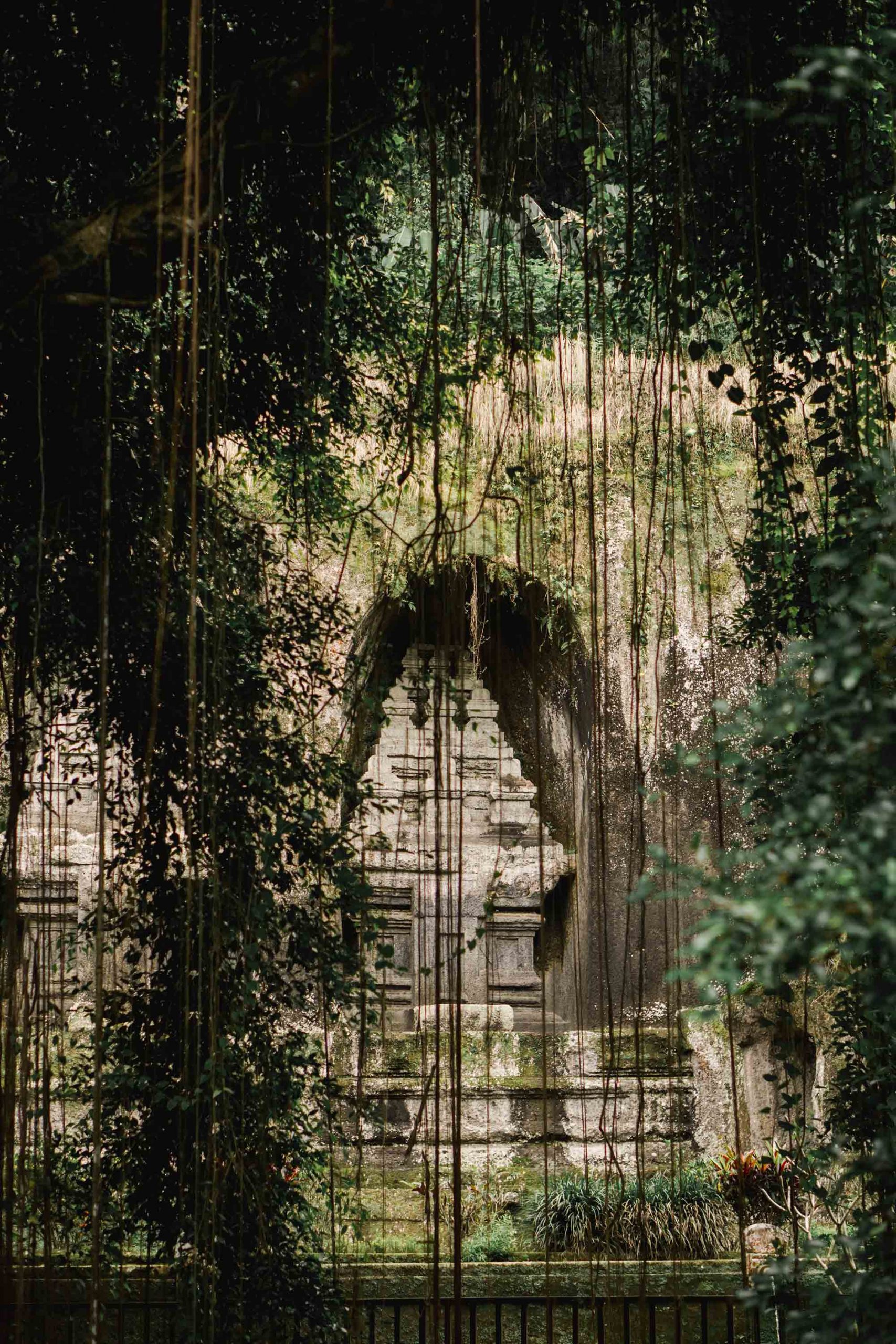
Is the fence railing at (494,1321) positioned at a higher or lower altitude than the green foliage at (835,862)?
lower

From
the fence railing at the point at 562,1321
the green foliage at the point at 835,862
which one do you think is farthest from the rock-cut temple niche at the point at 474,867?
the green foliage at the point at 835,862

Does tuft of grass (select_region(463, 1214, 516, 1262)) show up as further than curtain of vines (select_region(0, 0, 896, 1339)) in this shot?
Yes

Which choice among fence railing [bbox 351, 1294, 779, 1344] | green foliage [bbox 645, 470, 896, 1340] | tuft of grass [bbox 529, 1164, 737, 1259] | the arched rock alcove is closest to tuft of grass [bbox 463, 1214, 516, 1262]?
tuft of grass [bbox 529, 1164, 737, 1259]

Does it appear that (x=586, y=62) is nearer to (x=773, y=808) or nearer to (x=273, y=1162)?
(x=773, y=808)

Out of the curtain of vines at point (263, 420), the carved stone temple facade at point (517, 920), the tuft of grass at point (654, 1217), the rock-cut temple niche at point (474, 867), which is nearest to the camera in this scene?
the curtain of vines at point (263, 420)

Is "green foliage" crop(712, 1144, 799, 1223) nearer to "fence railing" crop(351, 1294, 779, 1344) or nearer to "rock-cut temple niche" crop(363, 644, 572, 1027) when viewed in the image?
"fence railing" crop(351, 1294, 779, 1344)

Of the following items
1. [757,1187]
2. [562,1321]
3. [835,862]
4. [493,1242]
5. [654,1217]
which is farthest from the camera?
[757,1187]

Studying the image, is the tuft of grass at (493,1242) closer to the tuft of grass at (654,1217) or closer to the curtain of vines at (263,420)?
the tuft of grass at (654,1217)

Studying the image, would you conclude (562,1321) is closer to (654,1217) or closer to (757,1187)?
(654,1217)

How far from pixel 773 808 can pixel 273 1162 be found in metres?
1.77

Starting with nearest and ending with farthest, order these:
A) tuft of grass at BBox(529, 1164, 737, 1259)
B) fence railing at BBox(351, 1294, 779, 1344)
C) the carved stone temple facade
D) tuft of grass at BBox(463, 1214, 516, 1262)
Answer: fence railing at BBox(351, 1294, 779, 1344)
tuft of grass at BBox(463, 1214, 516, 1262)
tuft of grass at BBox(529, 1164, 737, 1259)
the carved stone temple facade

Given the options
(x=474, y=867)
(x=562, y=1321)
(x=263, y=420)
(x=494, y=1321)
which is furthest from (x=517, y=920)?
(x=263, y=420)

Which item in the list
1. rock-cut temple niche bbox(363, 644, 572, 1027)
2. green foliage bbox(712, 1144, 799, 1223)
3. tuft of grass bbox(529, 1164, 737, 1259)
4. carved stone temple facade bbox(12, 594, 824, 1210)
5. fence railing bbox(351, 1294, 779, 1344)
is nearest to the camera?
fence railing bbox(351, 1294, 779, 1344)

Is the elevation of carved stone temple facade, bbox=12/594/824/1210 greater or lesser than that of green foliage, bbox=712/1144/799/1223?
greater
